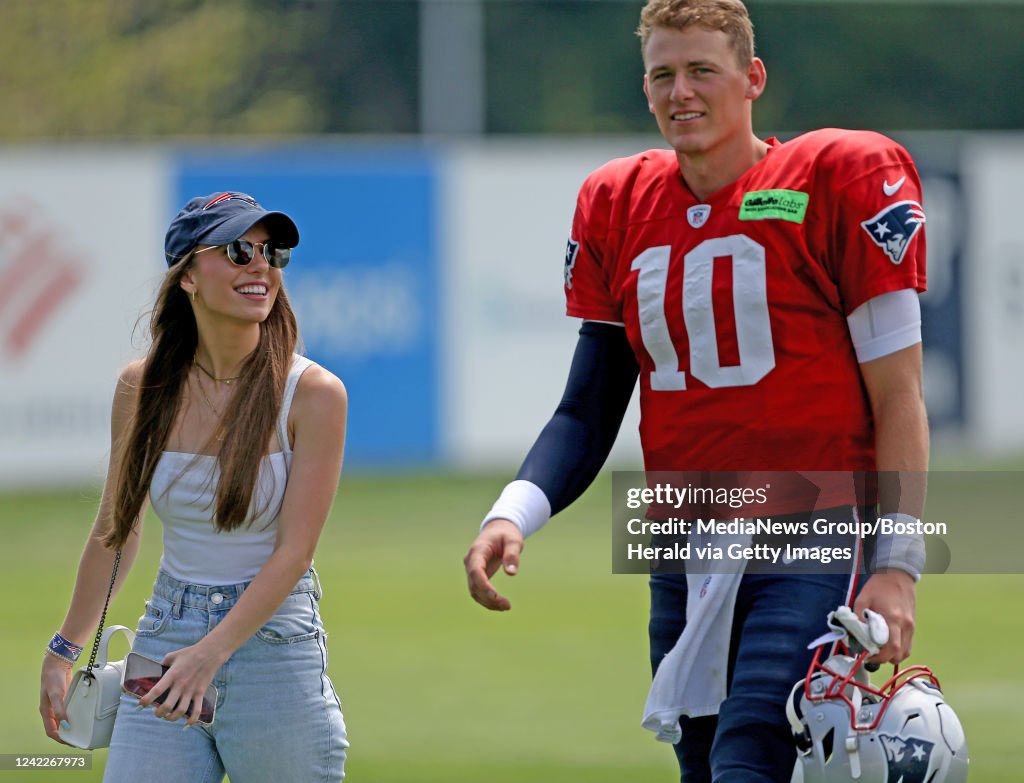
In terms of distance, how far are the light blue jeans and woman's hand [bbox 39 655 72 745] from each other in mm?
288

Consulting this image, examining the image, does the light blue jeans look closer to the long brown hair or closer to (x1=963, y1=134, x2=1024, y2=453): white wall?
the long brown hair

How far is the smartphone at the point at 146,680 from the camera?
4.20 m

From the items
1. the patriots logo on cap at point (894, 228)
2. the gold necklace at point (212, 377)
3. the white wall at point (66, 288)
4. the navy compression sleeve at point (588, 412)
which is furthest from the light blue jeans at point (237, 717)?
the white wall at point (66, 288)

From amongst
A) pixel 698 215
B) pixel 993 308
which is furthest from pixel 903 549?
pixel 993 308

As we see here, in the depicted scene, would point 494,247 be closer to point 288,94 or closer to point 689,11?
point 288,94

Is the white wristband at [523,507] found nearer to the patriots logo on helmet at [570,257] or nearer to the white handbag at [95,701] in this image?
the patriots logo on helmet at [570,257]

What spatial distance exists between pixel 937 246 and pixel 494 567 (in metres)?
14.5

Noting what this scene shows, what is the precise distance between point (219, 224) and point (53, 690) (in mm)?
1207

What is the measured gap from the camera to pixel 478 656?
33.8ft

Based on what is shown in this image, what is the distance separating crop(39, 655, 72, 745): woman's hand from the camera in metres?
4.55

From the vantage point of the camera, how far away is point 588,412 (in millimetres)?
4559

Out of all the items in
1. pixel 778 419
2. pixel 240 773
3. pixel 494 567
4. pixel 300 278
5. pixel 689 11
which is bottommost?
pixel 240 773

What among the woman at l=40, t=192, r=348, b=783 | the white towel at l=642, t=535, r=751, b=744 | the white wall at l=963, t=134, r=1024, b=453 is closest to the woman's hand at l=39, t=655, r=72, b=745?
the woman at l=40, t=192, r=348, b=783

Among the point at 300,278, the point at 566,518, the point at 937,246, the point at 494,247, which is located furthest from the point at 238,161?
the point at 937,246
